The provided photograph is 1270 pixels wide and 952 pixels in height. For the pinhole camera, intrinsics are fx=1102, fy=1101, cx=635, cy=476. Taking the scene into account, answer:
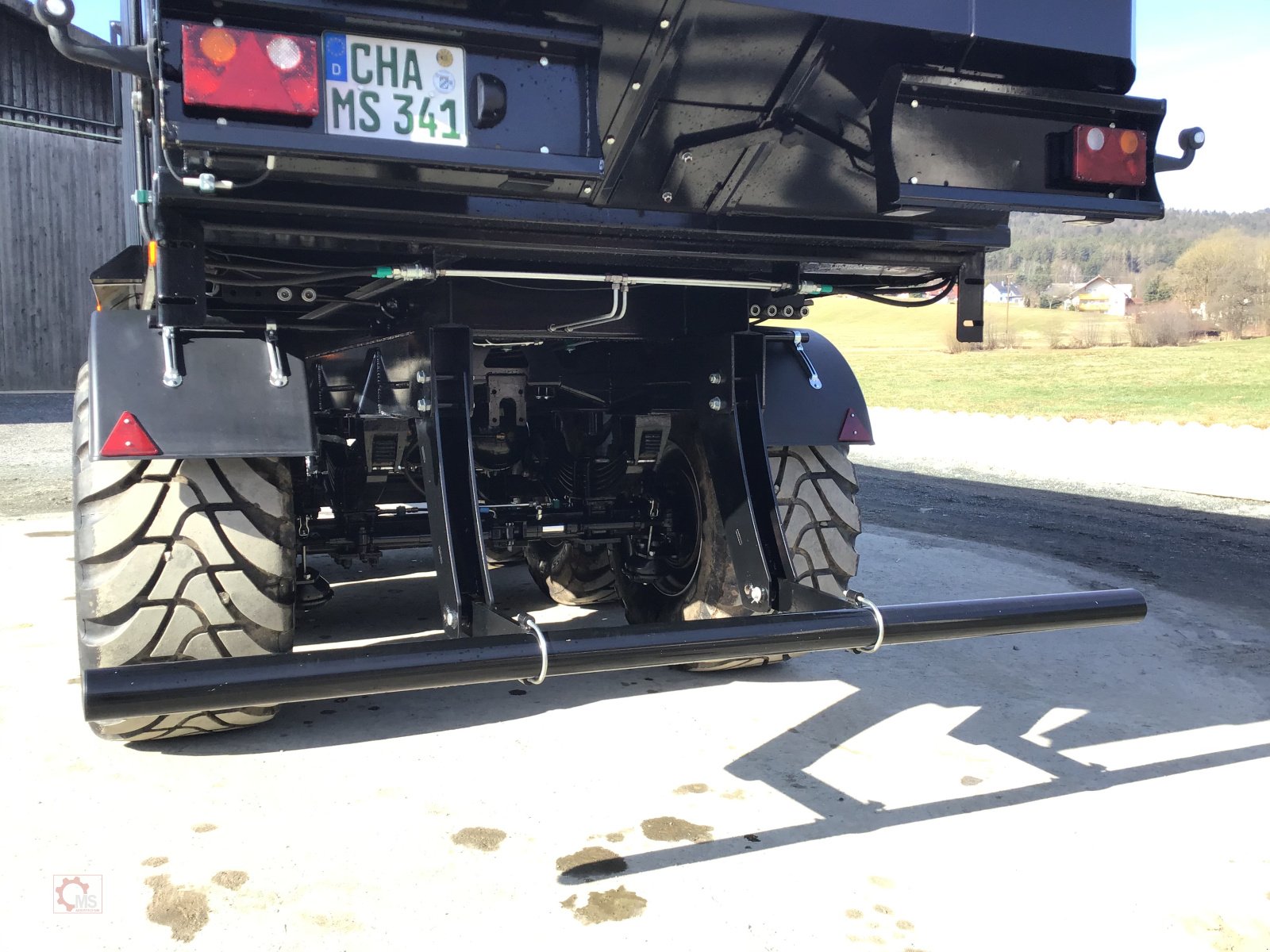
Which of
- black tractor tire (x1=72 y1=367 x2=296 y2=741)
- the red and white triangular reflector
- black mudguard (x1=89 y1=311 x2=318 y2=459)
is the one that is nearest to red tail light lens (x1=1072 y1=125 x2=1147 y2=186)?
black mudguard (x1=89 y1=311 x2=318 y2=459)

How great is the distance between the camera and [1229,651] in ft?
17.2

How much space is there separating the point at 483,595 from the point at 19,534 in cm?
600

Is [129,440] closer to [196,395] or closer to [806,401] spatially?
[196,395]

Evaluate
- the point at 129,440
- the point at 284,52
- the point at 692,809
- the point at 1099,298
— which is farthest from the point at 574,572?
the point at 1099,298

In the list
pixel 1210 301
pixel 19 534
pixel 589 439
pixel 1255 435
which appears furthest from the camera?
pixel 1210 301

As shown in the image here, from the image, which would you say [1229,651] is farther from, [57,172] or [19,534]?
[57,172]

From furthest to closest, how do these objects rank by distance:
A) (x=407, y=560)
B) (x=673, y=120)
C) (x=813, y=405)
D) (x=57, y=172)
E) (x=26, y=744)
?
(x=57, y=172) < (x=407, y=560) < (x=813, y=405) < (x=26, y=744) < (x=673, y=120)

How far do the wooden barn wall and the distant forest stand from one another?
332ft

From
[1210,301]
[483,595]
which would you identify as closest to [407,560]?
[483,595]

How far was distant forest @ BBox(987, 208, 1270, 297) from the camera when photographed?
130250 mm

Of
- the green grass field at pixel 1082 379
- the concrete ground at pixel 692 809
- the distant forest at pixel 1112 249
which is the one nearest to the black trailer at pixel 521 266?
the concrete ground at pixel 692 809

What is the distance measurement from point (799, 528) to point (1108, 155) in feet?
6.30

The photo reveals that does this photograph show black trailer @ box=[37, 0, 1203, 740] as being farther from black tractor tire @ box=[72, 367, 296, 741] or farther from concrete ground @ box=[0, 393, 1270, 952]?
concrete ground @ box=[0, 393, 1270, 952]

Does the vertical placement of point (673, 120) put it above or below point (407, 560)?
above
